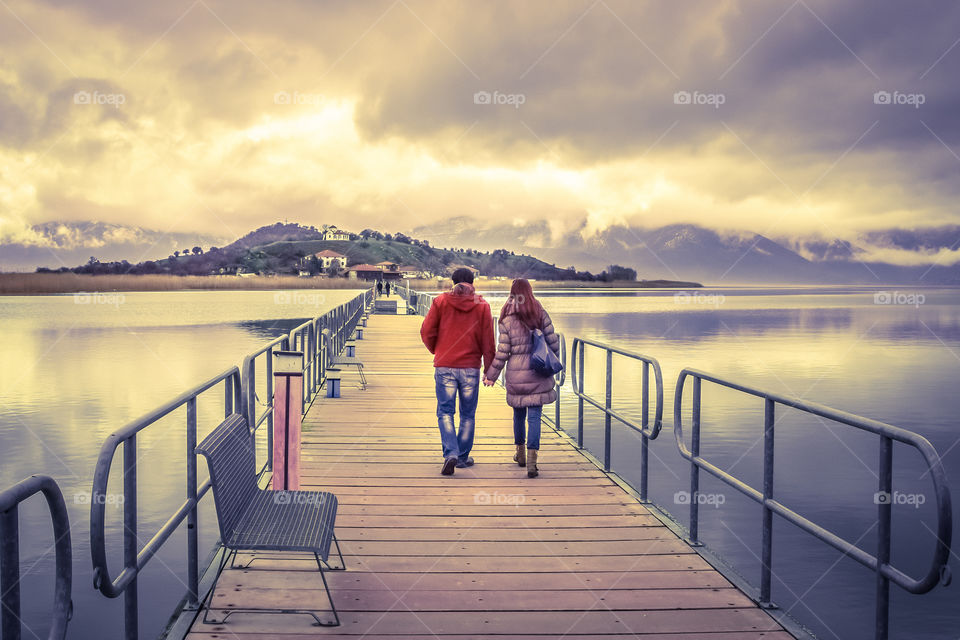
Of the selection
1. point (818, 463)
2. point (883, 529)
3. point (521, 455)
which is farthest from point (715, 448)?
point (883, 529)

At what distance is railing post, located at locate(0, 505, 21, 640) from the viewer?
1990 mm

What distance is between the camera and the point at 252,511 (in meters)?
4.14

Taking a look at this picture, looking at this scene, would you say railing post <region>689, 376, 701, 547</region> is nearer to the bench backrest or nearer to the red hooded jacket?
the red hooded jacket

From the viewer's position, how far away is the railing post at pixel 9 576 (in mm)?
1990

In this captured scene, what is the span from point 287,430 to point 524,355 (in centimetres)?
216

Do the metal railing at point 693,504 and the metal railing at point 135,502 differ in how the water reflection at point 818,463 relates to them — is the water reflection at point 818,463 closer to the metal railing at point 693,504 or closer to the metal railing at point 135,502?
the metal railing at point 693,504

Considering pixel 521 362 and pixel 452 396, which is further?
pixel 452 396

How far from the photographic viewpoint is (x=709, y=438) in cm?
1647

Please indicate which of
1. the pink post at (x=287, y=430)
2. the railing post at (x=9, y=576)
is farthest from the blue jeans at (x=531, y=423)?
the railing post at (x=9, y=576)

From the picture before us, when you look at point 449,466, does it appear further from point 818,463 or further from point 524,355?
point 818,463

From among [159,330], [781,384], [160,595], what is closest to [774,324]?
[781,384]

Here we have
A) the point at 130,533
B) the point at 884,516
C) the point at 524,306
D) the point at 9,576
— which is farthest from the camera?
the point at 524,306

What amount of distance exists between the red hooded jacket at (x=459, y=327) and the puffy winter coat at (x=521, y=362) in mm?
186

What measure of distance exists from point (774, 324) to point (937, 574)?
6696cm
